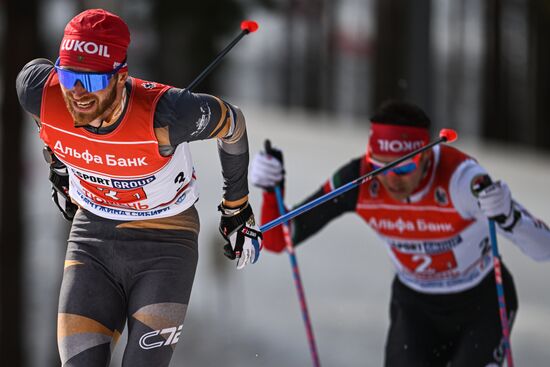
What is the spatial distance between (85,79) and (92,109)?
0.39 feet

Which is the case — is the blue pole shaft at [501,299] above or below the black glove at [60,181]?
below

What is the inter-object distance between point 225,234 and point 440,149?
4.62 feet

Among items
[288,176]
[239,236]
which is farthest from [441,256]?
[288,176]

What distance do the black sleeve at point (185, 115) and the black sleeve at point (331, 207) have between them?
138 cm

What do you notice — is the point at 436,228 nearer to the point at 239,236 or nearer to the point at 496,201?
the point at 496,201

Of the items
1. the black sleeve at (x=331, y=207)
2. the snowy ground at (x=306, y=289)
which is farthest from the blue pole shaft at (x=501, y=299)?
the snowy ground at (x=306, y=289)

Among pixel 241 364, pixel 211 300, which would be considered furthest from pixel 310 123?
pixel 241 364

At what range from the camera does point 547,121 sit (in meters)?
19.6

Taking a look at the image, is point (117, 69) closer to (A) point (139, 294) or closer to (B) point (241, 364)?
(A) point (139, 294)

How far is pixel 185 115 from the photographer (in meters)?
4.70

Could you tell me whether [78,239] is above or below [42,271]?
above

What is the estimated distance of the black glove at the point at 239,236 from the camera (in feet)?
16.6

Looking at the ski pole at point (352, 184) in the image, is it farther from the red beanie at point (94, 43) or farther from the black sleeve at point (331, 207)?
the red beanie at point (94, 43)

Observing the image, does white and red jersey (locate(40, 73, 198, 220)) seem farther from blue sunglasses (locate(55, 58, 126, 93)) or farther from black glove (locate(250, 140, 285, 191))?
black glove (locate(250, 140, 285, 191))
